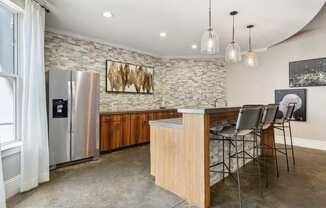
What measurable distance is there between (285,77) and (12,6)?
5743mm

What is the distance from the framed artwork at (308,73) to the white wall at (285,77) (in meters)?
0.10

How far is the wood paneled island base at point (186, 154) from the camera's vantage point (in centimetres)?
193

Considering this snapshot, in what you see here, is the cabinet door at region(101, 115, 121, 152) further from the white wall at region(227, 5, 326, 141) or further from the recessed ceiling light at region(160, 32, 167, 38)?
the white wall at region(227, 5, 326, 141)

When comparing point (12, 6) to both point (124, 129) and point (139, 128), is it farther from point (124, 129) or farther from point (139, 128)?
point (139, 128)

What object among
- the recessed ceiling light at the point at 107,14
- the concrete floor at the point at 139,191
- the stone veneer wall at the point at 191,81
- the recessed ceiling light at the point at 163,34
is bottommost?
the concrete floor at the point at 139,191

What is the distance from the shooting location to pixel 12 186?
230 centimetres

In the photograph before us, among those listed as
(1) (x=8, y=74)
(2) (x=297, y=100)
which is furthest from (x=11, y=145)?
(2) (x=297, y=100)

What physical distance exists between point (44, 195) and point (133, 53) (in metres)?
4.04

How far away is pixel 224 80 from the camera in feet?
19.7

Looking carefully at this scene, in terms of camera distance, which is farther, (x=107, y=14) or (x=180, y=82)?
(x=180, y=82)

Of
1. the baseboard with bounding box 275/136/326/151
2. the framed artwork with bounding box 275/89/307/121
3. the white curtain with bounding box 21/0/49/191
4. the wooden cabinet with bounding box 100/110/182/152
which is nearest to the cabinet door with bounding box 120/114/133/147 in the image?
the wooden cabinet with bounding box 100/110/182/152

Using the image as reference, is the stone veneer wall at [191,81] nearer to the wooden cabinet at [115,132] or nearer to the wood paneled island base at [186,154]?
the wooden cabinet at [115,132]

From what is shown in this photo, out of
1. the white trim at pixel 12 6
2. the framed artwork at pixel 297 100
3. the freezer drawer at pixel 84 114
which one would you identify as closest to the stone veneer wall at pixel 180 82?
the freezer drawer at pixel 84 114

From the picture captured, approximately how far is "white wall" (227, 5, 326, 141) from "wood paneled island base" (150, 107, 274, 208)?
11.1 feet
